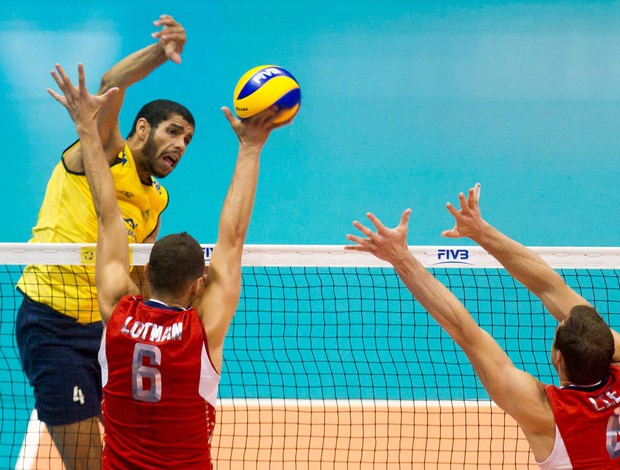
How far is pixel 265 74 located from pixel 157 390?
1.89 m

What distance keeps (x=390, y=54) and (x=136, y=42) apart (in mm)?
3716

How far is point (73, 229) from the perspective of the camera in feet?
17.5

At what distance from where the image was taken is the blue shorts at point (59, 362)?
4.98 meters

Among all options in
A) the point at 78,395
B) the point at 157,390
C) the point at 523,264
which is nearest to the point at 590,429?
the point at 523,264

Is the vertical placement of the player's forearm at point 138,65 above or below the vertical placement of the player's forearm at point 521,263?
above

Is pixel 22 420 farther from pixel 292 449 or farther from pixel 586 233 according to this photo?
pixel 586 233

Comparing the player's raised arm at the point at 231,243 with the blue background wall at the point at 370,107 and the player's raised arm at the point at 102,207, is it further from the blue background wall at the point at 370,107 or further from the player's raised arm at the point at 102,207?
the blue background wall at the point at 370,107

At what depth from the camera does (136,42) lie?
41.0ft

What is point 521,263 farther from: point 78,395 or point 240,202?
point 78,395

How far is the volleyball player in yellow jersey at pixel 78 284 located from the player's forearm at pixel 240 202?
88 centimetres

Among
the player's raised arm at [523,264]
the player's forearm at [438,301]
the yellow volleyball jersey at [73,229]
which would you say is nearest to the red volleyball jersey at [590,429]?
the player's forearm at [438,301]

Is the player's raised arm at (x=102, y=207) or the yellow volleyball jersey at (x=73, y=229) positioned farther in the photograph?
the yellow volleyball jersey at (x=73, y=229)

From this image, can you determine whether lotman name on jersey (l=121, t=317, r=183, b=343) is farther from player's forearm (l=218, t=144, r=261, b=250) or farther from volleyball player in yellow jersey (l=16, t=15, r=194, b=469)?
volleyball player in yellow jersey (l=16, t=15, r=194, b=469)

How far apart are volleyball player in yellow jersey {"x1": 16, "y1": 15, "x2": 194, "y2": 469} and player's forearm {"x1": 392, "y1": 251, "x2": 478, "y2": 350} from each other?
184 centimetres
